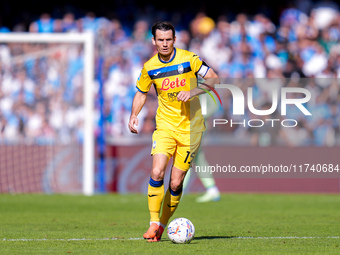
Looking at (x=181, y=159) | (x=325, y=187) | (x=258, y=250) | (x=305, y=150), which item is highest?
(x=181, y=159)

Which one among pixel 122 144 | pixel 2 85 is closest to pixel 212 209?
pixel 122 144

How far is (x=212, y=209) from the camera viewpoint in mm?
11141

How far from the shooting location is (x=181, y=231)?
6.73 meters

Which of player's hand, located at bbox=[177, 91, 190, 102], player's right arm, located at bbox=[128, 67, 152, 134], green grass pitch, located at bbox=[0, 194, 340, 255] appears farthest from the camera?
player's right arm, located at bbox=[128, 67, 152, 134]

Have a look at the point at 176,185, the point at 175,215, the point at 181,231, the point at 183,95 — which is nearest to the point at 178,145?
the point at 176,185

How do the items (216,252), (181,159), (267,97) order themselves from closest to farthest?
(216,252) → (181,159) → (267,97)

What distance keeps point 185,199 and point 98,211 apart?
2.80 meters

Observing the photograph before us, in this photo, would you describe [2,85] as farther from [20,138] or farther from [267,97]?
[267,97]

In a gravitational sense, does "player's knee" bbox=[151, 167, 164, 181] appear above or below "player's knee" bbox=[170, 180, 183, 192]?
above

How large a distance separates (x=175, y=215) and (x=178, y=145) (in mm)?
2980

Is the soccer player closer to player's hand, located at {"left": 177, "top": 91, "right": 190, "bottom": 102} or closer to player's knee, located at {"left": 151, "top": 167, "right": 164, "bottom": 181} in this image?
player's knee, located at {"left": 151, "top": 167, "right": 164, "bottom": 181}

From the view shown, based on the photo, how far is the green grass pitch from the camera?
645cm

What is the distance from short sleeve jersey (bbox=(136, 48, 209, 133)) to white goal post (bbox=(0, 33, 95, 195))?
668 centimetres

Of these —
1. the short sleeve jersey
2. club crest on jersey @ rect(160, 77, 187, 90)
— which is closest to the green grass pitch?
the short sleeve jersey
